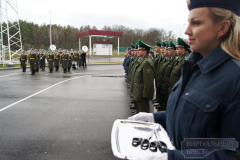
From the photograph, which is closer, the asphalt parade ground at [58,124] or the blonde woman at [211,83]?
the blonde woman at [211,83]

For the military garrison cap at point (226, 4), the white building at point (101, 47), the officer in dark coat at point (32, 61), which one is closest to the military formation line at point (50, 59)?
the officer in dark coat at point (32, 61)

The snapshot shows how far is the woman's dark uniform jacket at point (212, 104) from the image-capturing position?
0.95 meters

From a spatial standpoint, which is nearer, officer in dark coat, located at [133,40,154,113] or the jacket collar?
the jacket collar

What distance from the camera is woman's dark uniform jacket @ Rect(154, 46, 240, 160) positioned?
3.12 feet

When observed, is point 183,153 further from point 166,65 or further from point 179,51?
point 166,65

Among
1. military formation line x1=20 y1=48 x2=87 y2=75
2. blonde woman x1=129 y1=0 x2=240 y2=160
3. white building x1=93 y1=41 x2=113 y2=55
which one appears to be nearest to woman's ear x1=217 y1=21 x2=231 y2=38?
blonde woman x1=129 y1=0 x2=240 y2=160

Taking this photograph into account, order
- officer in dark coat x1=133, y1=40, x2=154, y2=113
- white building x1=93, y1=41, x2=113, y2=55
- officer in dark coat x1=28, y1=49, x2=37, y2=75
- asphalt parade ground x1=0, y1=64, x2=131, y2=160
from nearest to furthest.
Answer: asphalt parade ground x1=0, y1=64, x2=131, y2=160
officer in dark coat x1=133, y1=40, x2=154, y2=113
officer in dark coat x1=28, y1=49, x2=37, y2=75
white building x1=93, y1=41, x2=113, y2=55

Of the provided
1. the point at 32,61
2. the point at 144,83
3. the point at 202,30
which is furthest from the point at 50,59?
the point at 202,30

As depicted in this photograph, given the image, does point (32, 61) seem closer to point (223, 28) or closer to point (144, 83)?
point (144, 83)

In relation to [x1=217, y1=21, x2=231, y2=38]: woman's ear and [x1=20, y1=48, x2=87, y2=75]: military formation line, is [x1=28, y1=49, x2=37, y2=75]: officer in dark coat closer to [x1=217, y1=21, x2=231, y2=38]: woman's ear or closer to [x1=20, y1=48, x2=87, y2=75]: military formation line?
[x1=20, y1=48, x2=87, y2=75]: military formation line

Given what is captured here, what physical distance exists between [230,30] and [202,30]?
150 millimetres

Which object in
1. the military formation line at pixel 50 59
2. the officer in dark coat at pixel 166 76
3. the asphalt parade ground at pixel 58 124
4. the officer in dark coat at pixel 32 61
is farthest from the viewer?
the military formation line at pixel 50 59

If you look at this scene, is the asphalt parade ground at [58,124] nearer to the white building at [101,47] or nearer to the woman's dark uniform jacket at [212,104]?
the woman's dark uniform jacket at [212,104]

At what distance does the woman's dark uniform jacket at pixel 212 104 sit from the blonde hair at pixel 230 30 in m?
0.04
